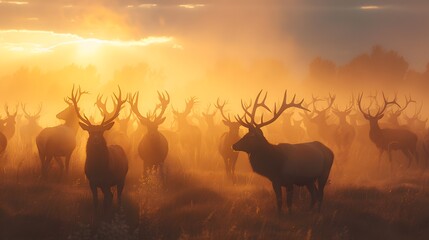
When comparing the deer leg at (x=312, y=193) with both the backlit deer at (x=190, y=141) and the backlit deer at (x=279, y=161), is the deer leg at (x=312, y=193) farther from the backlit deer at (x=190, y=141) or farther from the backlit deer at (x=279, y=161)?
the backlit deer at (x=190, y=141)

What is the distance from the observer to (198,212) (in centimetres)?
1205

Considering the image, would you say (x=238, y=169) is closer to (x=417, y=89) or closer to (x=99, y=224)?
(x=99, y=224)

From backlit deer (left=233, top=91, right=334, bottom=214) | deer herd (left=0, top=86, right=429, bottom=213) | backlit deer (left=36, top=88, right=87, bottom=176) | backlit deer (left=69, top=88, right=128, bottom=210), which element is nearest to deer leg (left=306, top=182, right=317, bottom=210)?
deer herd (left=0, top=86, right=429, bottom=213)

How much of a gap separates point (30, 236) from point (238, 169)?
32.3 ft

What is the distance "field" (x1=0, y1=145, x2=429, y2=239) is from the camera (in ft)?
35.1

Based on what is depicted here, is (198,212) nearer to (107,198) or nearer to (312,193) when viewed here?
(107,198)

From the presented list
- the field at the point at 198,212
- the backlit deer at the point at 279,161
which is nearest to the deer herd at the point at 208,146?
the backlit deer at the point at 279,161

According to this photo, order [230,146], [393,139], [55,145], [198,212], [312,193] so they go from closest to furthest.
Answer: [198,212] → [312,193] → [55,145] → [230,146] → [393,139]

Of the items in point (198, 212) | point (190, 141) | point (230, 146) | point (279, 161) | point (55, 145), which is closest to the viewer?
point (198, 212)

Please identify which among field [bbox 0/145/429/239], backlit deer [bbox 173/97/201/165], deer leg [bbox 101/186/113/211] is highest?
backlit deer [bbox 173/97/201/165]

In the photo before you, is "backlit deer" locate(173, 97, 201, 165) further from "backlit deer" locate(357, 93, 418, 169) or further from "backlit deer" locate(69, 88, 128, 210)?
"backlit deer" locate(69, 88, 128, 210)

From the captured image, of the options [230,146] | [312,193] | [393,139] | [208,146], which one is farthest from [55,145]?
[393,139]

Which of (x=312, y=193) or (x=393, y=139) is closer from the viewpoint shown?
(x=312, y=193)

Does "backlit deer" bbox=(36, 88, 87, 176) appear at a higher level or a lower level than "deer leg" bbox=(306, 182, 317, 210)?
higher
